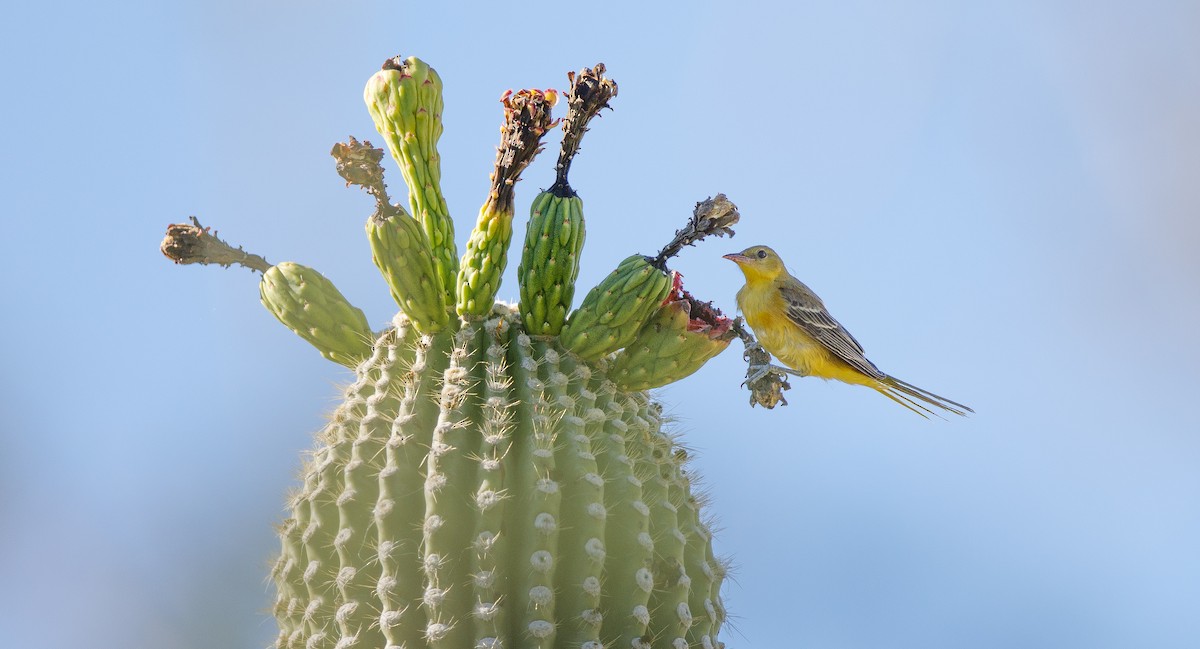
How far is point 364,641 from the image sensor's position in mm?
2416

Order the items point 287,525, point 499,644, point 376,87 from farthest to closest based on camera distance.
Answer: point 376,87 → point 287,525 → point 499,644

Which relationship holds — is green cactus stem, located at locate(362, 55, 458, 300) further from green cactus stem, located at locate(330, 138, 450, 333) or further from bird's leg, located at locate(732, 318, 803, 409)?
bird's leg, located at locate(732, 318, 803, 409)

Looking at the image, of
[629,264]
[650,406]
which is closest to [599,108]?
[629,264]

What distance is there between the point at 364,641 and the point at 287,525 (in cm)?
40

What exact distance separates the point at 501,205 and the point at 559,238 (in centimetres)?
18

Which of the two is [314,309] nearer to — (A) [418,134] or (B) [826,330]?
(A) [418,134]

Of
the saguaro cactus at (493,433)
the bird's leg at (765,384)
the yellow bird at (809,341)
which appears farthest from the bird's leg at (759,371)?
the yellow bird at (809,341)

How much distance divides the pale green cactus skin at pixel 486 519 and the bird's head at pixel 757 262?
307cm

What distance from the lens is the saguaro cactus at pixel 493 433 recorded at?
2.38m

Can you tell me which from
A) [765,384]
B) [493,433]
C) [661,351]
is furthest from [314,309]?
[765,384]

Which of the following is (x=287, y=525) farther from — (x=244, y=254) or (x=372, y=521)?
(x=244, y=254)

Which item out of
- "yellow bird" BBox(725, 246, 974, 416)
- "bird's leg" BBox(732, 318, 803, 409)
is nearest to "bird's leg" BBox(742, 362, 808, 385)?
"bird's leg" BBox(732, 318, 803, 409)

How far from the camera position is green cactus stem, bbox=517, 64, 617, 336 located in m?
2.75

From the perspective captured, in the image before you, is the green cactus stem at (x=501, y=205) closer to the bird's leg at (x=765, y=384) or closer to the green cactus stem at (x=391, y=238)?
the green cactus stem at (x=391, y=238)
